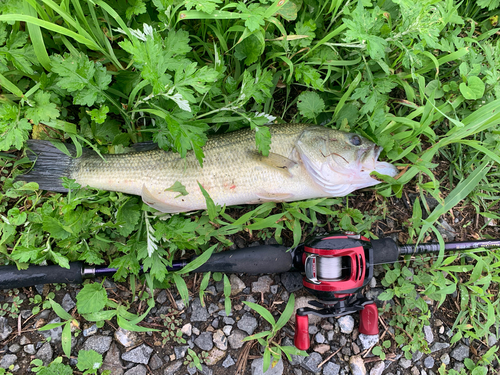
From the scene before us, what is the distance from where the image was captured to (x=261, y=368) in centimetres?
288

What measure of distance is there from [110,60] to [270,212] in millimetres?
1939

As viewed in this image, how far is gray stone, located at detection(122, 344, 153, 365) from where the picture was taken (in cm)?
278

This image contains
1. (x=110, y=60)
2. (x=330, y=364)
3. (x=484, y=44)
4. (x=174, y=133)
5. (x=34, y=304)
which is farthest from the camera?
(x=484, y=44)

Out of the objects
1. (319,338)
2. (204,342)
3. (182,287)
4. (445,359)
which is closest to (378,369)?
(319,338)

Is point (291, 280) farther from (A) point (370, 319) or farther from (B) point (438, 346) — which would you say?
(B) point (438, 346)

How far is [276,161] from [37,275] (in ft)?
7.24

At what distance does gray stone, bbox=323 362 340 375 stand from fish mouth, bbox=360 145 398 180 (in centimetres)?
184

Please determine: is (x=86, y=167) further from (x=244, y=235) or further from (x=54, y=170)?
(x=244, y=235)

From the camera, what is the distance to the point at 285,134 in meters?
2.72

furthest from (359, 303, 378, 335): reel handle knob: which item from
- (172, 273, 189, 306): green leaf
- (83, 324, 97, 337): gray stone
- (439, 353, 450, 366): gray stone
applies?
(83, 324, 97, 337): gray stone

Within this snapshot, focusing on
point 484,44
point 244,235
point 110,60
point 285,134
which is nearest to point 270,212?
point 244,235

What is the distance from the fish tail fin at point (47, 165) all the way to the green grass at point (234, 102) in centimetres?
10

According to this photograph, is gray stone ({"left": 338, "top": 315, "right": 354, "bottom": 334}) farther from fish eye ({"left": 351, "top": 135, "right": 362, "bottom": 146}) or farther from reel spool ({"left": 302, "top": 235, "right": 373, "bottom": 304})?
fish eye ({"left": 351, "top": 135, "right": 362, "bottom": 146})

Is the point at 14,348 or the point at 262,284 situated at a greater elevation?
the point at 262,284
